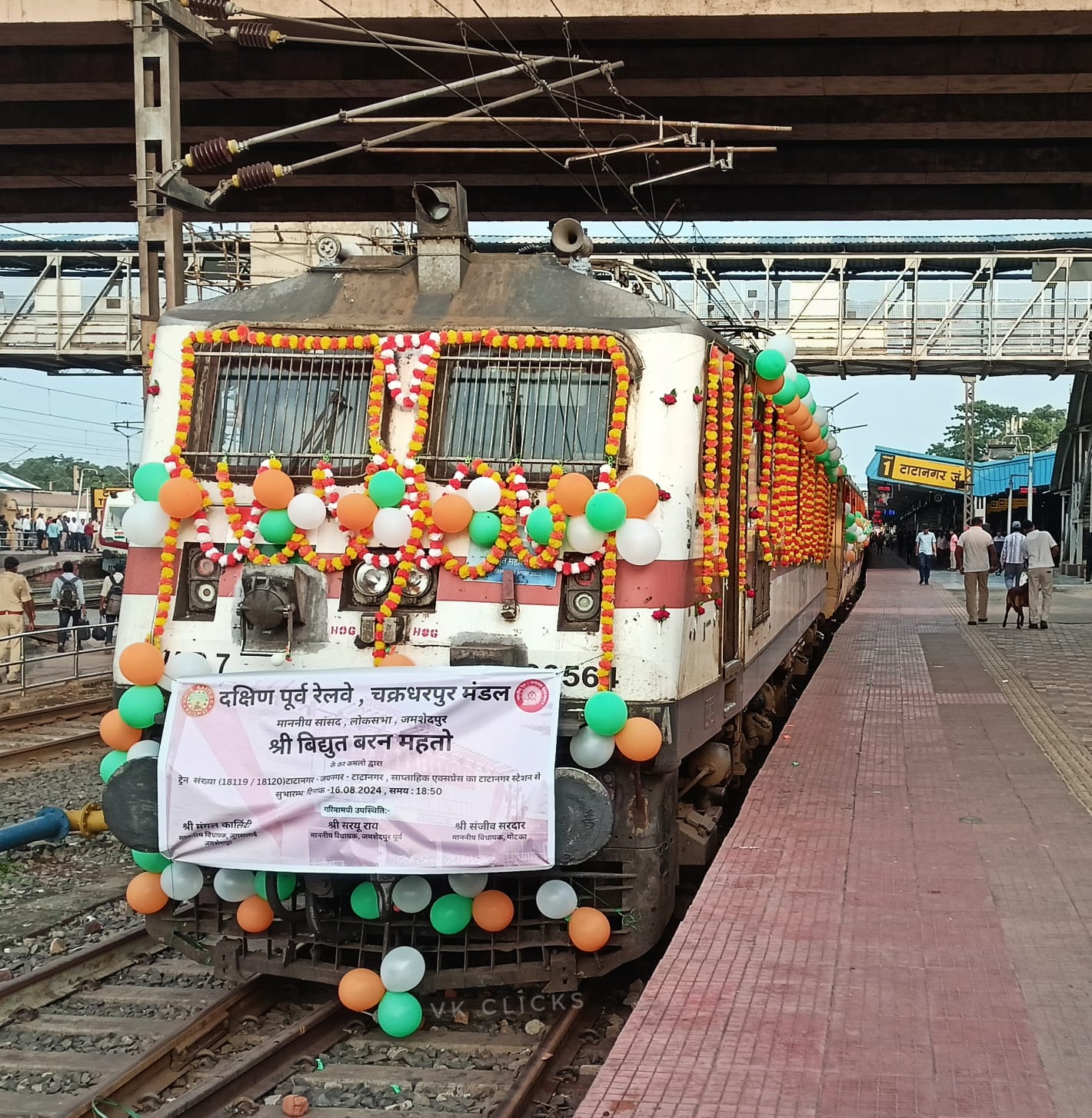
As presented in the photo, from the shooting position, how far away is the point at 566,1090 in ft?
16.3

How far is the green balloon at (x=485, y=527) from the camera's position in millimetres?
5617

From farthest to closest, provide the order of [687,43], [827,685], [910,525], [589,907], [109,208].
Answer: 1. [910,525]
2. [109,208]
3. [687,43]
4. [827,685]
5. [589,907]

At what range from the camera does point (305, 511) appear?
570 cm

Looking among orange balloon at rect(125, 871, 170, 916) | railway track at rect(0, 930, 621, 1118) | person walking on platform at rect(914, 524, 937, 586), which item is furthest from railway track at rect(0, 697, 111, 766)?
person walking on platform at rect(914, 524, 937, 586)

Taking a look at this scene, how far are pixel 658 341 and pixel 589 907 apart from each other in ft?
8.56

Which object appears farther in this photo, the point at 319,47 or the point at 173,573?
the point at 319,47

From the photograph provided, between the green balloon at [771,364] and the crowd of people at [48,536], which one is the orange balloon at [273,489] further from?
the crowd of people at [48,536]

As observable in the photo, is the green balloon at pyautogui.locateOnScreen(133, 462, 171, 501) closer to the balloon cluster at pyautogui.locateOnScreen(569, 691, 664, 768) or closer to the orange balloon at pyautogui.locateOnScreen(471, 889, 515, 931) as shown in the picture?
the balloon cluster at pyautogui.locateOnScreen(569, 691, 664, 768)

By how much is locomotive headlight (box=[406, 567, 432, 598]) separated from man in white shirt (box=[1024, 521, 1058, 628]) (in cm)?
1498

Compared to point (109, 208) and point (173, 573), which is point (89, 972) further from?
point (109, 208)

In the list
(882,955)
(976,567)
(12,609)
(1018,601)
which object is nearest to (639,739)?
(882,955)

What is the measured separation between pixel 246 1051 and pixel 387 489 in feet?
8.30

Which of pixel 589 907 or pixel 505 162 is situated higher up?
pixel 505 162

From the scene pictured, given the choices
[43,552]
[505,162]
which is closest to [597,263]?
[505,162]
